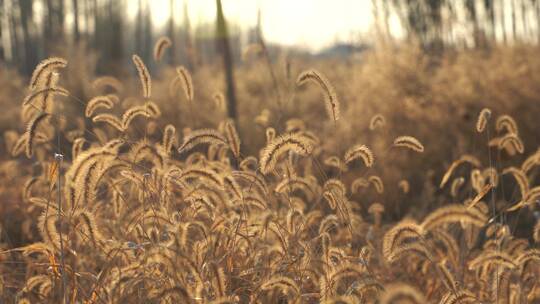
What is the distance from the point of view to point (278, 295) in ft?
9.79

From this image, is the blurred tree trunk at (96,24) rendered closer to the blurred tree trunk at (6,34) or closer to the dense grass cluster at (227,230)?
the blurred tree trunk at (6,34)

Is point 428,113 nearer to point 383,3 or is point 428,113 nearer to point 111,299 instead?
point 111,299

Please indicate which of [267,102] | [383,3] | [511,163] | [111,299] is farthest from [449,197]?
[383,3]

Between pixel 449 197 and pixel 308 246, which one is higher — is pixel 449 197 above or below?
below

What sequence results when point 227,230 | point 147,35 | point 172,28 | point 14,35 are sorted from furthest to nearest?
point 14,35
point 147,35
point 172,28
point 227,230

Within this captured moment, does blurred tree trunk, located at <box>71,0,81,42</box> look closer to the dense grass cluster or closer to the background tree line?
the background tree line

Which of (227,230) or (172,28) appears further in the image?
(172,28)

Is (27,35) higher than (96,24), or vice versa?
(96,24)

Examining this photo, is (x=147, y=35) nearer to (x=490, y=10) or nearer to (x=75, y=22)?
(x=75, y=22)

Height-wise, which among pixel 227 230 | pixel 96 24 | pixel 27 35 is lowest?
pixel 227 230

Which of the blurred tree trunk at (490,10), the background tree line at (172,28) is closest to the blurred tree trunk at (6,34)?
the background tree line at (172,28)

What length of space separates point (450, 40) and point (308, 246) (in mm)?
11519

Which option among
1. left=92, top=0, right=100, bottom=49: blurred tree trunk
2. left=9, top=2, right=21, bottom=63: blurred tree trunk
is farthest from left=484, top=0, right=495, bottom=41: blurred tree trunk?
left=9, top=2, right=21, bottom=63: blurred tree trunk

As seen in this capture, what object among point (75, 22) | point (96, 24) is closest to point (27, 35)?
point (96, 24)
